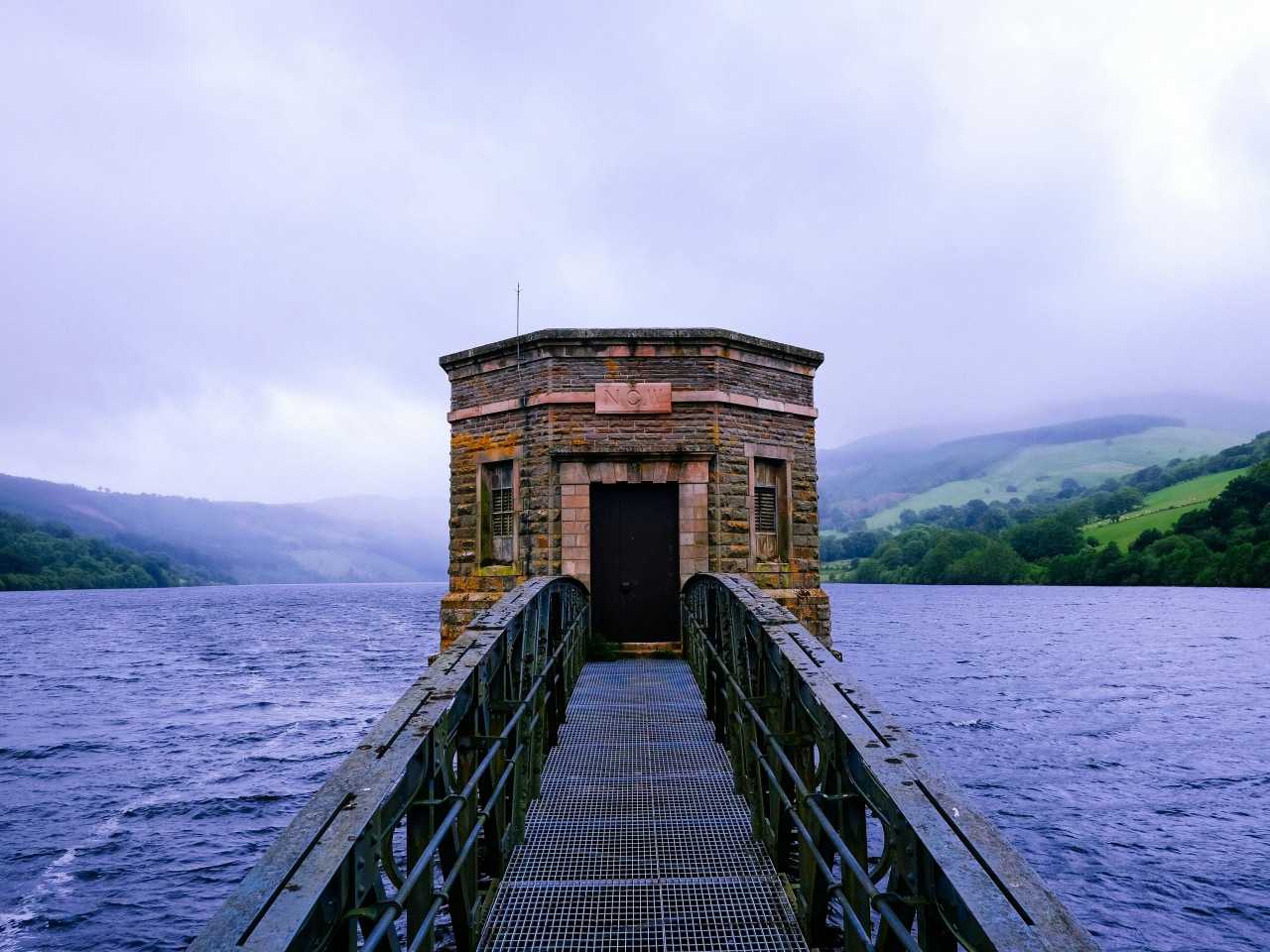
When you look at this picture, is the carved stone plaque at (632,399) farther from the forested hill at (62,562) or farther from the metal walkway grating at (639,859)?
the forested hill at (62,562)

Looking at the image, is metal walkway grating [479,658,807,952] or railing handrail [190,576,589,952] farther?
metal walkway grating [479,658,807,952]

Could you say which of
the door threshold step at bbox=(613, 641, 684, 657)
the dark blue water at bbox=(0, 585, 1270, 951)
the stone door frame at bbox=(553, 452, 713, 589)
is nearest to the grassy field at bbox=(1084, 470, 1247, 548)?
the dark blue water at bbox=(0, 585, 1270, 951)

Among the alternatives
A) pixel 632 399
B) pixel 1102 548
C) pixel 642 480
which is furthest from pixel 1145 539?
pixel 632 399

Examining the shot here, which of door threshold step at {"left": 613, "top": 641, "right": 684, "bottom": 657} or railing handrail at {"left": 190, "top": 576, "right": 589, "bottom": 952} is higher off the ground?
railing handrail at {"left": 190, "top": 576, "right": 589, "bottom": 952}

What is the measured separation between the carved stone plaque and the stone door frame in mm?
731

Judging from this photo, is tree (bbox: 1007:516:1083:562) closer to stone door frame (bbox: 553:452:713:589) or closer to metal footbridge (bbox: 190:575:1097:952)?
stone door frame (bbox: 553:452:713:589)

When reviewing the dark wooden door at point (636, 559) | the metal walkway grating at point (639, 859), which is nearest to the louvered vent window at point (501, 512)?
the dark wooden door at point (636, 559)

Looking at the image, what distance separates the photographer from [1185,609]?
192ft

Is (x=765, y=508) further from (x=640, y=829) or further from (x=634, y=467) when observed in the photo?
(x=640, y=829)

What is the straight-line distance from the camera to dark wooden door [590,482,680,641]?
13.1m

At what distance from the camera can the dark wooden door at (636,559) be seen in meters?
13.1

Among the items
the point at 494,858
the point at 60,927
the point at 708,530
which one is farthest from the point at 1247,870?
the point at 60,927

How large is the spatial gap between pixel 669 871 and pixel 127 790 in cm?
1560

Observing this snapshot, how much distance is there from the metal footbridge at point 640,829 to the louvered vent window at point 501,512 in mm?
6317
